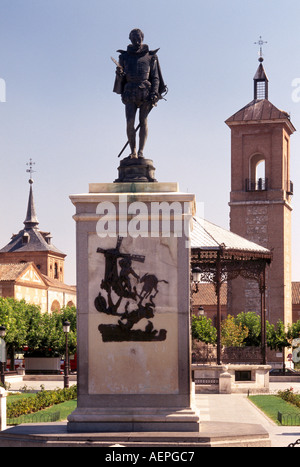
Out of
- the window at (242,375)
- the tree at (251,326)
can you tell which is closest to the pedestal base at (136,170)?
the window at (242,375)

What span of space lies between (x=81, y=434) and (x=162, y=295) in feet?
7.75

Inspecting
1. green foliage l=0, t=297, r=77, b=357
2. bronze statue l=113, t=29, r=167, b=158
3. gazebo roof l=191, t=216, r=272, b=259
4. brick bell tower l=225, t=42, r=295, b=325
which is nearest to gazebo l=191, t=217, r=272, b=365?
gazebo roof l=191, t=216, r=272, b=259

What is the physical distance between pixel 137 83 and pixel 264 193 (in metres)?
55.3

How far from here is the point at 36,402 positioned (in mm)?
24750

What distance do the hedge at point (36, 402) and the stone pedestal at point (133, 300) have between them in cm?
972

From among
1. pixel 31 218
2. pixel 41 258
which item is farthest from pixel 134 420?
pixel 31 218

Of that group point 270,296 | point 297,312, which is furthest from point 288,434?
point 297,312

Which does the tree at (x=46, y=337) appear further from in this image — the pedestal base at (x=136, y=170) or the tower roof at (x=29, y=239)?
the tower roof at (x=29, y=239)

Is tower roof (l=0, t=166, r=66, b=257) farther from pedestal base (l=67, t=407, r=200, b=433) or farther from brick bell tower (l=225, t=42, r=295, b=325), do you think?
pedestal base (l=67, t=407, r=200, b=433)

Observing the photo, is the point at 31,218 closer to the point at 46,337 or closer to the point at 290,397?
the point at 46,337

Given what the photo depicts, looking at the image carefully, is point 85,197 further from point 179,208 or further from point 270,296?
point 270,296

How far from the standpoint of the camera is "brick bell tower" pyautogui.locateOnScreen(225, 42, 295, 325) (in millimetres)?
67500

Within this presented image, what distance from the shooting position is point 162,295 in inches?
508

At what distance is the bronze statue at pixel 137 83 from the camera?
13.9m
